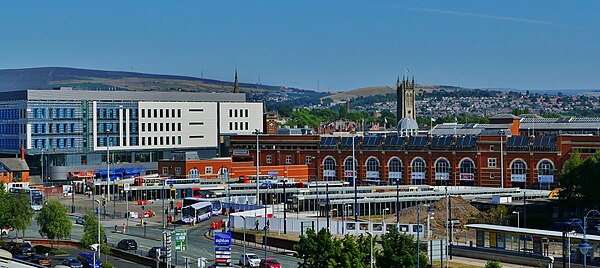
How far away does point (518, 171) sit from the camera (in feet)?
406

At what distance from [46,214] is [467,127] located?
106m

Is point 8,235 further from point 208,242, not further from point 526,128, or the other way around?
point 526,128

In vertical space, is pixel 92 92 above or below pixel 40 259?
above

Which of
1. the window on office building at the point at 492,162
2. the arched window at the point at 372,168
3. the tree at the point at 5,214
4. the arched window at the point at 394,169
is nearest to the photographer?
the tree at the point at 5,214

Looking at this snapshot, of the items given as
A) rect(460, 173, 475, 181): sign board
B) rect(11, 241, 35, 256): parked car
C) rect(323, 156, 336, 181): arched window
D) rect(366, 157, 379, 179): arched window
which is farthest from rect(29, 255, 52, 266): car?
rect(323, 156, 336, 181): arched window

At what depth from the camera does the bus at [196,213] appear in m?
99.6

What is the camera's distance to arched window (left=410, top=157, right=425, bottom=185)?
133000mm

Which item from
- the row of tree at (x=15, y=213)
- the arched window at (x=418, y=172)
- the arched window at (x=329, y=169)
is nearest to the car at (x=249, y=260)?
the row of tree at (x=15, y=213)

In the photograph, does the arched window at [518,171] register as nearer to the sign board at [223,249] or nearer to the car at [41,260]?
the sign board at [223,249]

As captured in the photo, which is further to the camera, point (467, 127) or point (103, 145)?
point (467, 127)

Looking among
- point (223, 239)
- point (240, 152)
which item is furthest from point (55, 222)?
point (240, 152)

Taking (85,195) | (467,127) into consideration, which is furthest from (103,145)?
(467,127)

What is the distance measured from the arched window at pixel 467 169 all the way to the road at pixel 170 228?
39.2 m

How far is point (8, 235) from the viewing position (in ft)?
294
